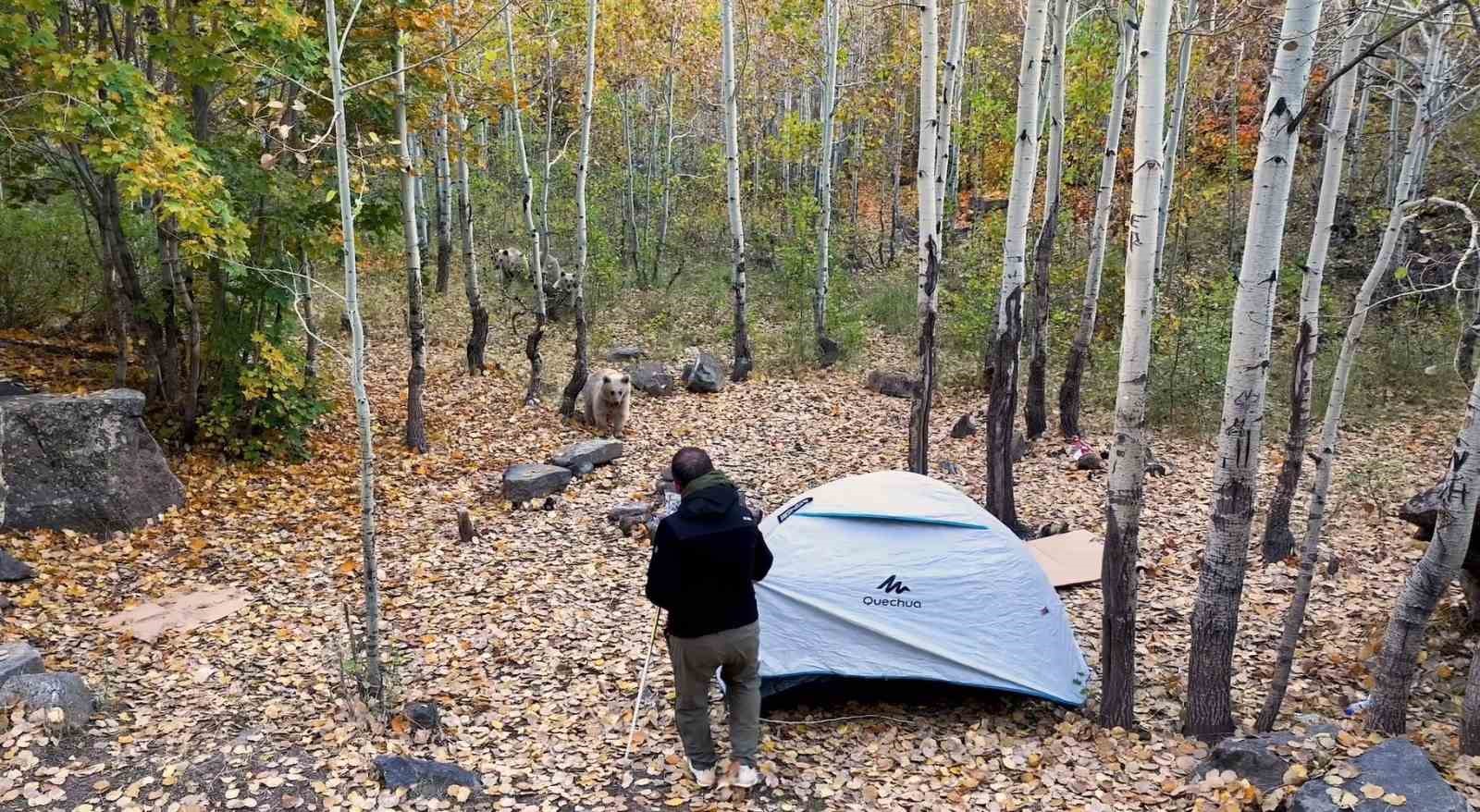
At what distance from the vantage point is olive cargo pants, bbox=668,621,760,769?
4402 mm

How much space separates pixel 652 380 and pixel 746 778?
30.2ft

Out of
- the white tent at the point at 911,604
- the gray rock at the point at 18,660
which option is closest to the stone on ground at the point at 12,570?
the gray rock at the point at 18,660

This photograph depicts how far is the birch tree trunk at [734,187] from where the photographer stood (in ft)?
41.3

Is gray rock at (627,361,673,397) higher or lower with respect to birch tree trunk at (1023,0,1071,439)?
lower

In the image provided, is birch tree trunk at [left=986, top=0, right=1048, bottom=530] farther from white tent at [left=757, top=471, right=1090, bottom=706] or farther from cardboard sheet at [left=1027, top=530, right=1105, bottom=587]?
white tent at [left=757, top=471, right=1090, bottom=706]

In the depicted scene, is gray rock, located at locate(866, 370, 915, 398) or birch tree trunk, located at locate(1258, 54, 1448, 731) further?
gray rock, located at locate(866, 370, 915, 398)

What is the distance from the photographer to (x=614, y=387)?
11.1 meters

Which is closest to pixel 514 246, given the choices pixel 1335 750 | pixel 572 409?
pixel 572 409

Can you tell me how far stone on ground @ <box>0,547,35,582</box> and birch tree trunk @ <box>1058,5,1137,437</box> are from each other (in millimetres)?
10304

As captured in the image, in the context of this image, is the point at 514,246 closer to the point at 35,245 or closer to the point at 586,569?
the point at 35,245

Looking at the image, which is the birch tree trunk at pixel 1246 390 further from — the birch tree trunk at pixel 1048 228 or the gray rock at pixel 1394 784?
the birch tree trunk at pixel 1048 228

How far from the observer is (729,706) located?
466cm

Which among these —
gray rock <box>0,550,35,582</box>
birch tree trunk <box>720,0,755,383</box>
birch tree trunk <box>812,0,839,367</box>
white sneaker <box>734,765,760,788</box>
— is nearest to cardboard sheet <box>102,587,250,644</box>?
gray rock <box>0,550,35,582</box>

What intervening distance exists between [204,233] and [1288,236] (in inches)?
674
